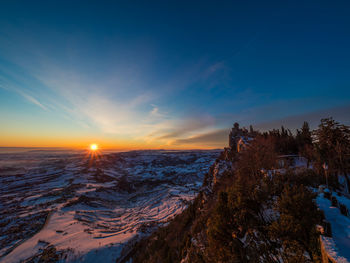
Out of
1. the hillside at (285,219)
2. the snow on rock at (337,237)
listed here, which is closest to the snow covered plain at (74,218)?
the hillside at (285,219)

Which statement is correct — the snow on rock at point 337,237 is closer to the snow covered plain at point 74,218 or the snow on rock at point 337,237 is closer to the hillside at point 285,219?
the hillside at point 285,219

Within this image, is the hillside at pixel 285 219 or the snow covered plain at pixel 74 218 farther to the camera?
the snow covered plain at pixel 74 218

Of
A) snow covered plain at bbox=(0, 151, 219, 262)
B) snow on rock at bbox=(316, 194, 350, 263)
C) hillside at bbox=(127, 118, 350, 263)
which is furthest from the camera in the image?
snow covered plain at bbox=(0, 151, 219, 262)

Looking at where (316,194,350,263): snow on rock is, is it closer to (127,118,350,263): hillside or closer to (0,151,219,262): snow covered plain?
(127,118,350,263): hillside

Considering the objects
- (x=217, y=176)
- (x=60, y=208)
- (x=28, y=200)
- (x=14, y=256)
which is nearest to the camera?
(x=14, y=256)

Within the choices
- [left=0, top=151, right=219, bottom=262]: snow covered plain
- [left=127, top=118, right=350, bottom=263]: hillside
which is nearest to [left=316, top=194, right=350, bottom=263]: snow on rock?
[left=127, top=118, right=350, bottom=263]: hillside

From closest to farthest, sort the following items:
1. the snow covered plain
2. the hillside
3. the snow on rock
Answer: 1. the snow on rock
2. the hillside
3. the snow covered plain

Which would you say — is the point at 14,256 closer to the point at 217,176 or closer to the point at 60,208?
the point at 60,208

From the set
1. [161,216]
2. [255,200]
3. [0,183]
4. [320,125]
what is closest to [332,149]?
[320,125]

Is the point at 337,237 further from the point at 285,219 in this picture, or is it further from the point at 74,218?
the point at 74,218

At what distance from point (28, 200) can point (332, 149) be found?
139 metres

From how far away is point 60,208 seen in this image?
7162 cm

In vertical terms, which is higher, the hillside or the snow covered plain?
the hillside

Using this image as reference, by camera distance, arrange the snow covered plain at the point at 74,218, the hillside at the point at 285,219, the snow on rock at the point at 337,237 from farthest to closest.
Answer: the snow covered plain at the point at 74,218, the hillside at the point at 285,219, the snow on rock at the point at 337,237
